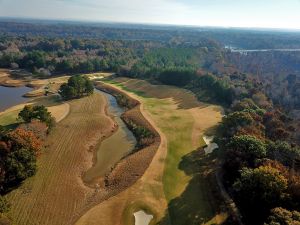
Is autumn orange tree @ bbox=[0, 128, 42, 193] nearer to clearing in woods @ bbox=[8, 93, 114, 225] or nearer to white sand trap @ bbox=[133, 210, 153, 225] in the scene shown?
clearing in woods @ bbox=[8, 93, 114, 225]

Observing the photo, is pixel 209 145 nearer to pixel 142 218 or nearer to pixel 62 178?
pixel 142 218

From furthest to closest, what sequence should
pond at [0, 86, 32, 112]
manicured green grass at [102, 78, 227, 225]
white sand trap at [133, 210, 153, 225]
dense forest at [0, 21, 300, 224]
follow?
pond at [0, 86, 32, 112] → manicured green grass at [102, 78, 227, 225] → white sand trap at [133, 210, 153, 225] → dense forest at [0, 21, 300, 224]

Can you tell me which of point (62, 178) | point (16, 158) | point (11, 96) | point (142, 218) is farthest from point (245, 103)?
point (11, 96)

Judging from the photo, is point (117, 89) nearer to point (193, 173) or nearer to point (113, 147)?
point (113, 147)

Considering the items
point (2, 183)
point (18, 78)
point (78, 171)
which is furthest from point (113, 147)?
point (18, 78)

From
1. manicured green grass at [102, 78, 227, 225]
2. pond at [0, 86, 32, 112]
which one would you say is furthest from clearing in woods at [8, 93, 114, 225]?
pond at [0, 86, 32, 112]
